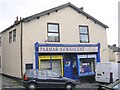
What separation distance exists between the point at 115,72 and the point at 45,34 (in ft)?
24.7

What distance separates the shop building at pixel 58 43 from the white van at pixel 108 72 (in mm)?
4702

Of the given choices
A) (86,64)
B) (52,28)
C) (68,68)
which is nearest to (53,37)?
(52,28)

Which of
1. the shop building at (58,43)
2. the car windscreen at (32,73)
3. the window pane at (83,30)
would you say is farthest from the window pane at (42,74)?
the window pane at (83,30)

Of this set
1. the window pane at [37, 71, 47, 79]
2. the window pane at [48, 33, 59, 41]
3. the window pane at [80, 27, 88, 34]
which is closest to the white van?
the window pane at [37, 71, 47, 79]

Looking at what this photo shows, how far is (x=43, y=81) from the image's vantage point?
17.4 meters

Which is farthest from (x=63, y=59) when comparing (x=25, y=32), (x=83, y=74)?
(x=25, y=32)

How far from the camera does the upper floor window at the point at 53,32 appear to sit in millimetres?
23672

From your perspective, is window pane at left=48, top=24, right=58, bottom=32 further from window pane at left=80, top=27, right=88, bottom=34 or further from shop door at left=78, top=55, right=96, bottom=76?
shop door at left=78, top=55, right=96, bottom=76

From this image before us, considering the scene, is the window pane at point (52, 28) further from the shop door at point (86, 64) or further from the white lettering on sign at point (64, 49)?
the shop door at point (86, 64)

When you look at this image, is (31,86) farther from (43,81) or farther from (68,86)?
(68,86)

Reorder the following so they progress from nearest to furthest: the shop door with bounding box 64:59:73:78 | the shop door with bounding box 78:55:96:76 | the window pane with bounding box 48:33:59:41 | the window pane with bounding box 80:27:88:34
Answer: the window pane with bounding box 48:33:59:41
the shop door with bounding box 64:59:73:78
the shop door with bounding box 78:55:96:76
the window pane with bounding box 80:27:88:34

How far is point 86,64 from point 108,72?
6290 millimetres

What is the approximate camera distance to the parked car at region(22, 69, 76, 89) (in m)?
17.2

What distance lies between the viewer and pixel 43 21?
76.7 ft
